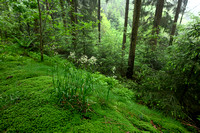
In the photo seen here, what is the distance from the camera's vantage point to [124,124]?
4.70 ft

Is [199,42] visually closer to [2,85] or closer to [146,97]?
[146,97]

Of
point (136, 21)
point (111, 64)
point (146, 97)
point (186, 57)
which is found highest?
point (136, 21)

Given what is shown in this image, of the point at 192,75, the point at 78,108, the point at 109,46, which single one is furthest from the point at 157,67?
the point at 78,108

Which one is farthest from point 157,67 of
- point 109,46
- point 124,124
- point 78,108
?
point 78,108

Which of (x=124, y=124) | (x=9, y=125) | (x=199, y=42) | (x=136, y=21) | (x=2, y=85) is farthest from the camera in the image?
(x=136, y=21)

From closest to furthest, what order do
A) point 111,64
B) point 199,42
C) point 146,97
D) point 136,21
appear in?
1. point 199,42
2. point 146,97
3. point 136,21
4. point 111,64

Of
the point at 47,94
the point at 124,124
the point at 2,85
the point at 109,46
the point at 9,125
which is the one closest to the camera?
the point at 9,125

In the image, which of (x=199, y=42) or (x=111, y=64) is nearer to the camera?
(x=199, y=42)

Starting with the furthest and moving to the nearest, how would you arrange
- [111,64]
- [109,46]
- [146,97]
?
[109,46] → [111,64] → [146,97]

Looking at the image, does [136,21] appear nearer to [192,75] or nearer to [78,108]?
[192,75]

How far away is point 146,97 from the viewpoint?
358 centimetres

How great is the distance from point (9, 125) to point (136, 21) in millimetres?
6214

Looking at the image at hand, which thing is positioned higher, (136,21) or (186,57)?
(136,21)

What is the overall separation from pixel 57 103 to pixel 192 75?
3828mm
